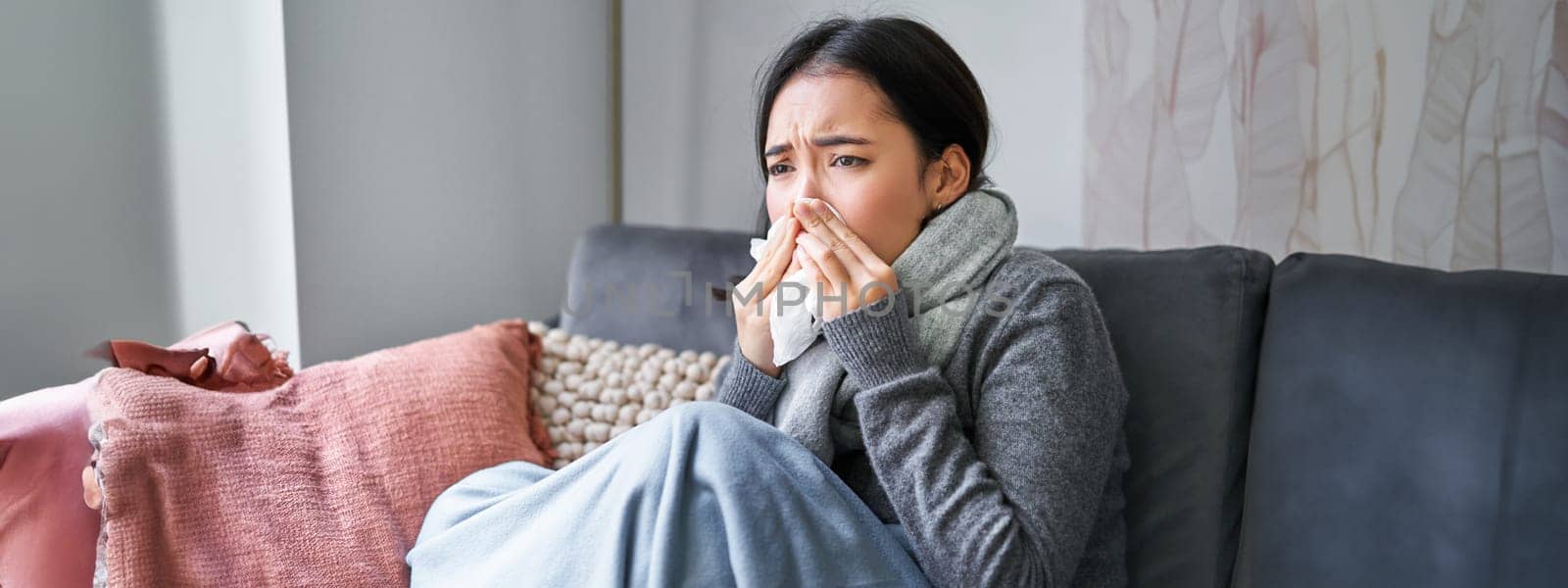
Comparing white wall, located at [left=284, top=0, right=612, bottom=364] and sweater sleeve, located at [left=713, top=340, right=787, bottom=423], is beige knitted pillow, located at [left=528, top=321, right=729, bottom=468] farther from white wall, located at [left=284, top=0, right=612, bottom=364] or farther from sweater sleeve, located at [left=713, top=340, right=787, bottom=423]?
white wall, located at [left=284, top=0, right=612, bottom=364]

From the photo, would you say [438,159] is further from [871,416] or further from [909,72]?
[871,416]

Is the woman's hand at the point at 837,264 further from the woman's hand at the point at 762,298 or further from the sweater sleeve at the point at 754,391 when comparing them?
the sweater sleeve at the point at 754,391

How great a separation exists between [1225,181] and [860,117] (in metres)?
0.78

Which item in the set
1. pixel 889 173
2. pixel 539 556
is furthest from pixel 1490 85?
pixel 539 556

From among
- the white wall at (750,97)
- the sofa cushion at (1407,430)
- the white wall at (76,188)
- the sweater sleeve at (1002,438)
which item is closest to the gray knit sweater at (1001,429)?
the sweater sleeve at (1002,438)

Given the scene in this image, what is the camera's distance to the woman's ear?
4.45 ft

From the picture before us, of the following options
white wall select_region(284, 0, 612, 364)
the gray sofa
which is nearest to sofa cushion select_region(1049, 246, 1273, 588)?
the gray sofa

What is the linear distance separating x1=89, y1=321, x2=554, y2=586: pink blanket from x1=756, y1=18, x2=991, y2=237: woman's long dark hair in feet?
2.16

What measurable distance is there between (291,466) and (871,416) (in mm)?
743

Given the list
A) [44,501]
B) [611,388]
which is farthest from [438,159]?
[44,501]

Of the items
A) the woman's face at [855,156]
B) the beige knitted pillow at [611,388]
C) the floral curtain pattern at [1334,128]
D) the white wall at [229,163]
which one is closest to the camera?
the woman's face at [855,156]

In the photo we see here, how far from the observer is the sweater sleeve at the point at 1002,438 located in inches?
44.9

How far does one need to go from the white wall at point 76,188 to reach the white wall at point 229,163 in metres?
0.04

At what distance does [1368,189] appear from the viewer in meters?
1.67
